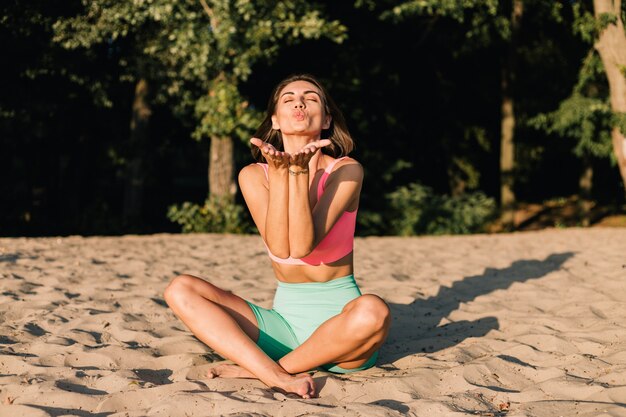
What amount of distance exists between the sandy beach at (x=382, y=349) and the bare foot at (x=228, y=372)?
73mm

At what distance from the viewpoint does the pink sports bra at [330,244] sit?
3650 mm

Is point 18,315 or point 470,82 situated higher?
point 470,82

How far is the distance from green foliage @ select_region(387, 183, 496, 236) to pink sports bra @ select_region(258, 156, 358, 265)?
1094cm

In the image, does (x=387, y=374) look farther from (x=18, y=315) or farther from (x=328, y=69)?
(x=328, y=69)

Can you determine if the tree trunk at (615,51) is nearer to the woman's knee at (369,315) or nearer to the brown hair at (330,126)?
the brown hair at (330,126)

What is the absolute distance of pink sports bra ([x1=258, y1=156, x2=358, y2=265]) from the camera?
12.0ft

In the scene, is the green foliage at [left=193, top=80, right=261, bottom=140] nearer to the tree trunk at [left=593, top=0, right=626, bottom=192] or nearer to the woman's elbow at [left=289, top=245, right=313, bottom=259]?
the tree trunk at [left=593, top=0, right=626, bottom=192]

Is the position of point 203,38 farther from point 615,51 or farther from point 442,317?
point 442,317

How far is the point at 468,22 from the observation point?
17.0 m

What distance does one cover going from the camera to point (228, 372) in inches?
141

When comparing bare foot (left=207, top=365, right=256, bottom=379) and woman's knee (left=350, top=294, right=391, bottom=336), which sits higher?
woman's knee (left=350, top=294, right=391, bottom=336)

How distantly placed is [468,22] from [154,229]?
29.5 ft

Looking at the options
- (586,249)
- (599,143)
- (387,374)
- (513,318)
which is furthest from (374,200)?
(387,374)

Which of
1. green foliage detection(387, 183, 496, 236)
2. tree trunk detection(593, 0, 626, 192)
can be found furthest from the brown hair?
green foliage detection(387, 183, 496, 236)
